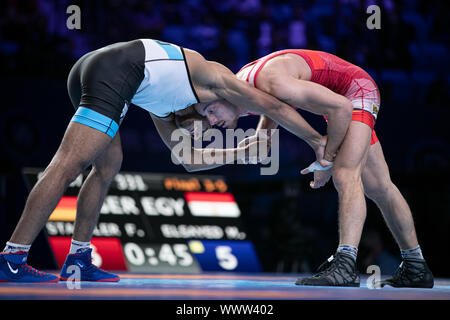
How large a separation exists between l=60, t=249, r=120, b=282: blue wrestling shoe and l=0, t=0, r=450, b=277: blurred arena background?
257cm

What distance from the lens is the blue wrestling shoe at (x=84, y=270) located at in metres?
2.74

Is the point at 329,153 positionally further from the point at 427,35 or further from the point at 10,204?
the point at 427,35

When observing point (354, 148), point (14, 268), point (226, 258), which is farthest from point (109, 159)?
point (226, 258)

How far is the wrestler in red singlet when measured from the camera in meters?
2.80

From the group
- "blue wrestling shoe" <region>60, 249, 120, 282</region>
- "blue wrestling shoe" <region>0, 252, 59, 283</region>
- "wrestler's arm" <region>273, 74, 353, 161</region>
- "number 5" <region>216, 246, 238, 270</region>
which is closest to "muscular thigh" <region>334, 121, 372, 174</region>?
"wrestler's arm" <region>273, 74, 353, 161</region>

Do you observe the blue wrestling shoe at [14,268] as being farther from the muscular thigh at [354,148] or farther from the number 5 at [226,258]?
the number 5 at [226,258]

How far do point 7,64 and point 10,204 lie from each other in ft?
5.40

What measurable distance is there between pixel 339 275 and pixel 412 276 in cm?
57

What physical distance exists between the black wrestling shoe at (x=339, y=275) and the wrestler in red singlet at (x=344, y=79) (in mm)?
685

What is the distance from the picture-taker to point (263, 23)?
786 cm

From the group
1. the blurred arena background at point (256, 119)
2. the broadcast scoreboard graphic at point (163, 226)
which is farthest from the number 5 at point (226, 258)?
the blurred arena background at point (256, 119)

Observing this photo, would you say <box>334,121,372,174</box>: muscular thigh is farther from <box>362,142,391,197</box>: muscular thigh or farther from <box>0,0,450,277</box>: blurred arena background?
<box>0,0,450,277</box>: blurred arena background

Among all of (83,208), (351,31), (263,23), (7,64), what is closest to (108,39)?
(7,64)

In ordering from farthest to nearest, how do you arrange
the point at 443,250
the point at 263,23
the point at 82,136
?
the point at 263,23 → the point at 443,250 → the point at 82,136
